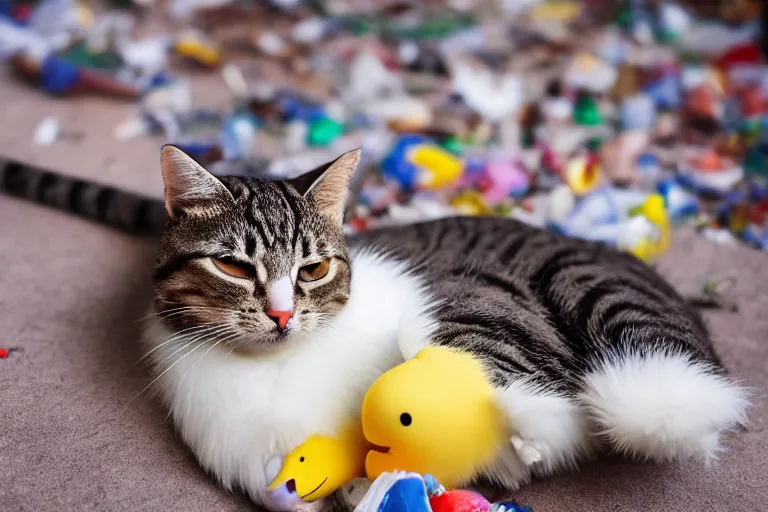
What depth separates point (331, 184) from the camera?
53.5 inches

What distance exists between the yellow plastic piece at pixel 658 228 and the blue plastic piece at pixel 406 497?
111 cm

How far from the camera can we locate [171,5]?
11.3ft

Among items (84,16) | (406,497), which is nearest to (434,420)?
(406,497)

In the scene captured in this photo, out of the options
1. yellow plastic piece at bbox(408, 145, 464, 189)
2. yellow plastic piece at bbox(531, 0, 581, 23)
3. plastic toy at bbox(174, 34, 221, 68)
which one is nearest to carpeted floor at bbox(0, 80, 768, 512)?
yellow plastic piece at bbox(408, 145, 464, 189)

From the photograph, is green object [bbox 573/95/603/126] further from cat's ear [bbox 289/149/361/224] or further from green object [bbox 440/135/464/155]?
cat's ear [bbox 289/149/361/224]

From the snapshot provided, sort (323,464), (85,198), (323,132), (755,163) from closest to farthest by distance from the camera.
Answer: (323,464)
(85,198)
(755,163)
(323,132)

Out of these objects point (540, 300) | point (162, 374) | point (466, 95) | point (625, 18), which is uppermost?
point (625, 18)

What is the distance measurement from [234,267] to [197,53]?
2084 mm

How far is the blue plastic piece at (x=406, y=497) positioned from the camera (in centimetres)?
105

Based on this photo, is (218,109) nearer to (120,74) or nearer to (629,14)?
(120,74)

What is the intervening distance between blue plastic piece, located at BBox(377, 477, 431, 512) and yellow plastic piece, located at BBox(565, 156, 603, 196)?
1.43m

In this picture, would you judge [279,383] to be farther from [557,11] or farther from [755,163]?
[557,11]

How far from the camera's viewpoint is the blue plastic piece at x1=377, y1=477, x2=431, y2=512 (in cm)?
105

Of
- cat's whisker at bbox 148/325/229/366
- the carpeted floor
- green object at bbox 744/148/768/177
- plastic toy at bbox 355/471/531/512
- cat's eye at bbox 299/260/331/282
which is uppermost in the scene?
cat's eye at bbox 299/260/331/282
